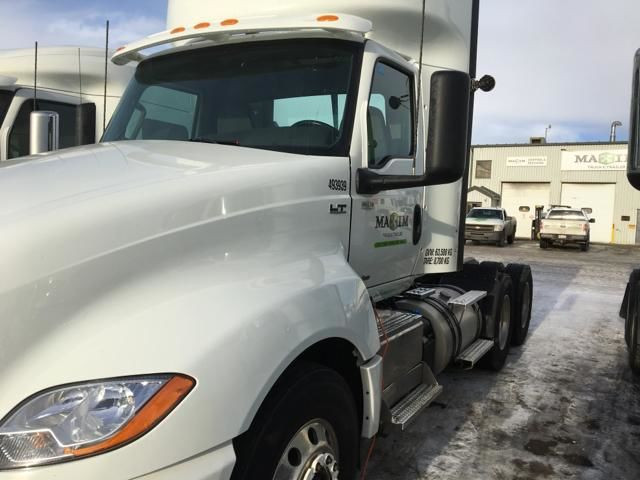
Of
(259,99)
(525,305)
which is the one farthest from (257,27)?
(525,305)

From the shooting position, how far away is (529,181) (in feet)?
118

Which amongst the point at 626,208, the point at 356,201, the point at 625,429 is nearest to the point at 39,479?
the point at 356,201

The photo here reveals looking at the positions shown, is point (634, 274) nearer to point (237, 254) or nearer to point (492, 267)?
point (492, 267)

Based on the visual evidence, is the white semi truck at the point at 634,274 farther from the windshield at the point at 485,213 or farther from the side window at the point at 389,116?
the windshield at the point at 485,213

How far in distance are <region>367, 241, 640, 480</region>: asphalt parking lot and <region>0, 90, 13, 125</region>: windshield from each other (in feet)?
19.0

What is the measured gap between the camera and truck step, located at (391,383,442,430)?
10.3 feet

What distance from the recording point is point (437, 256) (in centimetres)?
435

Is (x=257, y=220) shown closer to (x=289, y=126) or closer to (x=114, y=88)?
(x=289, y=126)

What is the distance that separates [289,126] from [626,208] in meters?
35.5

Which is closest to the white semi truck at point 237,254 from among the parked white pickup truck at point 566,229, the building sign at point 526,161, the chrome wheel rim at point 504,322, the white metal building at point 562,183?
the chrome wheel rim at point 504,322

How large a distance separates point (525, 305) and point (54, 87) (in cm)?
659

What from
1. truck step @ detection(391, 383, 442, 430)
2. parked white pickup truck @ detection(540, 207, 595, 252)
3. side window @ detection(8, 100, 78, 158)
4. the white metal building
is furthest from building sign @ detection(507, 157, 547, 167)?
truck step @ detection(391, 383, 442, 430)

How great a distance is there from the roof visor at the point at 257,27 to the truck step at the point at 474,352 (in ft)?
9.73

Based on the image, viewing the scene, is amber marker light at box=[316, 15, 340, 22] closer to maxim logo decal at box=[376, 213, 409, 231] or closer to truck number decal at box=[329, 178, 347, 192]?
truck number decal at box=[329, 178, 347, 192]
